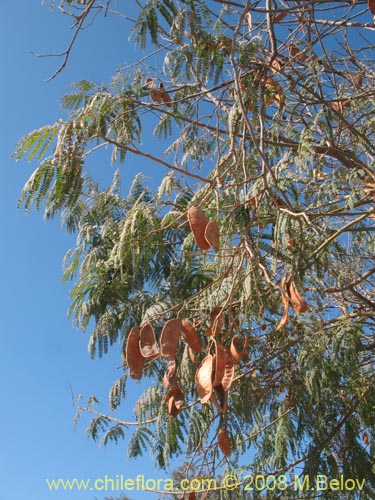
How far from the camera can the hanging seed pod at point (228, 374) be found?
185 cm

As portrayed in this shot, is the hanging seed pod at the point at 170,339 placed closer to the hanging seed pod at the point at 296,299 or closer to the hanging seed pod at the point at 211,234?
the hanging seed pod at the point at 211,234

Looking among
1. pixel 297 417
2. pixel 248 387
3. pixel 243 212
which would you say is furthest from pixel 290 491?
pixel 243 212

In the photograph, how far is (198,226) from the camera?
1.99 m

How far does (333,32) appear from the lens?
13.9 ft

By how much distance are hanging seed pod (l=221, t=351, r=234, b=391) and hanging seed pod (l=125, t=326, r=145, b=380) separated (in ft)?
0.97

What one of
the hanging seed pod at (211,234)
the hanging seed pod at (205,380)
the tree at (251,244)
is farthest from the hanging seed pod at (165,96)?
the hanging seed pod at (205,380)

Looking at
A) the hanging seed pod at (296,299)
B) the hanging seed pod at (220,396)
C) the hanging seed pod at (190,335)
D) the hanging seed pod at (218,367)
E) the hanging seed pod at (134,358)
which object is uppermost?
the hanging seed pod at (296,299)

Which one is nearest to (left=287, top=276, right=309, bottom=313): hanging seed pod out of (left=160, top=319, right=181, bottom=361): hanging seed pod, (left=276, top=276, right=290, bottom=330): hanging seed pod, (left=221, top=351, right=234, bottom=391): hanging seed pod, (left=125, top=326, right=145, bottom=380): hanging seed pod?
(left=276, top=276, right=290, bottom=330): hanging seed pod

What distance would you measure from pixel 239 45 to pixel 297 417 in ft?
7.89

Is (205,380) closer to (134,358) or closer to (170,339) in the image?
(170,339)

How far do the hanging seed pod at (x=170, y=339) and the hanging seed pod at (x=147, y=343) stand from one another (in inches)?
4.1

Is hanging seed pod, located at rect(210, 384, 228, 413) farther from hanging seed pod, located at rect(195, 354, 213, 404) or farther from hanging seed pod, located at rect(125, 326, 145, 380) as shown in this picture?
hanging seed pod, located at rect(125, 326, 145, 380)

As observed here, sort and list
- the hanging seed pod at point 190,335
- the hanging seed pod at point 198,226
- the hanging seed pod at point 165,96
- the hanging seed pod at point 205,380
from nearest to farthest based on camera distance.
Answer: the hanging seed pod at point 205,380 < the hanging seed pod at point 198,226 < the hanging seed pod at point 190,335 < the hanging seed pod at point 165,96

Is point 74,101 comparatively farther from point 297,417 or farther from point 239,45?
point 297,417
